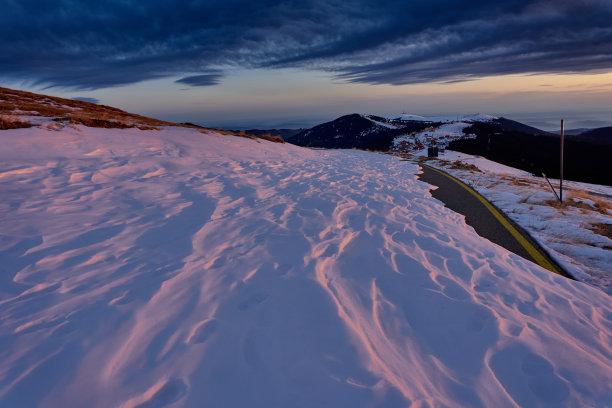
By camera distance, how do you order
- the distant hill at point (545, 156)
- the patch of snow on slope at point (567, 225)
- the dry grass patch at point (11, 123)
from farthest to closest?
the distant hill at point (545, 156), the dry grass patch at point (11, 123), the patch of snow on slope at point (567, 225)


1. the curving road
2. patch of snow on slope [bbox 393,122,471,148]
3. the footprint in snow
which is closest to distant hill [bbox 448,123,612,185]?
patch of snow on slope [bbox 393,122,471,148]

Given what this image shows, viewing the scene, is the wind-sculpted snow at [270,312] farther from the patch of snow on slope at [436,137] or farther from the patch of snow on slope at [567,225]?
the patch of snow on slope at [436,137]

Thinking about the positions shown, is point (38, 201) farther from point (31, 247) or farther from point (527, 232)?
point (527, 232)

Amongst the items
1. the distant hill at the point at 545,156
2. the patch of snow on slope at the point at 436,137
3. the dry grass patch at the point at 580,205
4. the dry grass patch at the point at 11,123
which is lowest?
the distant hill at the point at 545,156

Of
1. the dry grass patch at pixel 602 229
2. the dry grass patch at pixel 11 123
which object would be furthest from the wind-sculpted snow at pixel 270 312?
the dry grass patch at pixel 11 123

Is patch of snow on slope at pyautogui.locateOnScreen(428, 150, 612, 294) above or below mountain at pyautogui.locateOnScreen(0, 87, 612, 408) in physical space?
below

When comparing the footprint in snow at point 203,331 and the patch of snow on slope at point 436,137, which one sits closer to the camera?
the footprint in snow at point 203,331

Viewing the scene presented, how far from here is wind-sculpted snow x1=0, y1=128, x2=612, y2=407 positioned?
2146 mm

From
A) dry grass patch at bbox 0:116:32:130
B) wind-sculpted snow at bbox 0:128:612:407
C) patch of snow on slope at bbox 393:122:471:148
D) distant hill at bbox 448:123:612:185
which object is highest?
dry grass patch at bbox 0:116:32:130

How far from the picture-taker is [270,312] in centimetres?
293

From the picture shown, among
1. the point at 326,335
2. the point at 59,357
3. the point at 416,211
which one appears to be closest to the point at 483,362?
the point at 326,335

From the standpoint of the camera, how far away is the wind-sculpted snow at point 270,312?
2.15m

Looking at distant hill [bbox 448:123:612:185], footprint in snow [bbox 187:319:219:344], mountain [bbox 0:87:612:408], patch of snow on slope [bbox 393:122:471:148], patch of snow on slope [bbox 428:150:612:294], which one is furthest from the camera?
patch of snow on slope [bbox 393:122:471:148]

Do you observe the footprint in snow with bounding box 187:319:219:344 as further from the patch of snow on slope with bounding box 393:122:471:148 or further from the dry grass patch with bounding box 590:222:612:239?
the patch of snow on slope with bounding box 393:122:471:148
